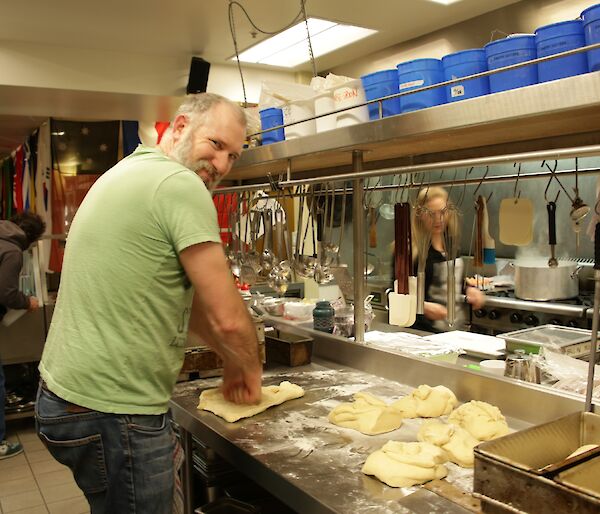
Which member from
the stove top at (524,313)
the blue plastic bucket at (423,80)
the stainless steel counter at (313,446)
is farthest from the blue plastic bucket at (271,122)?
the stove top at (524,313)

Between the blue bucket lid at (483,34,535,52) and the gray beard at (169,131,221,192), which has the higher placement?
the blue bucket lid at (483,34,535,52)

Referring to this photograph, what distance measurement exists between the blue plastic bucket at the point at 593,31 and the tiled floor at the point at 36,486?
2.88 m

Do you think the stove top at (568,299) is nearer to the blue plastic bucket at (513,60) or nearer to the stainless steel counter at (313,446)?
the stainless steel counter at (313,446)

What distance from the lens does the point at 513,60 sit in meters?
1.36

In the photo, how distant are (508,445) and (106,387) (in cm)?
87

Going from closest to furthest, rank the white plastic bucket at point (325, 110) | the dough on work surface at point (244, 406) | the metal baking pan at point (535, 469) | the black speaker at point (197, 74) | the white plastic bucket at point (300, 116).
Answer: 1. the metal baking pan at point (535, 469)
2. the dough on work surface at point (244, 406)
3. the white plastic bucket at point (325, 110)
4. the white plastic bucket at point (300, 116)
5. the black speaker at point (197, 74)

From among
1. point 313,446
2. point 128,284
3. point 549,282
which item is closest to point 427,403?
point 313,446

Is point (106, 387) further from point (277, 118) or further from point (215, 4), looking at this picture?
point (215, 4)

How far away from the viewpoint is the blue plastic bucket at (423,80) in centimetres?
158

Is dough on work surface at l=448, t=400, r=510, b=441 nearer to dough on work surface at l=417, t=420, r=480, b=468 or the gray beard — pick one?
dough on work surface at l=417, t=420, r=480, b=468

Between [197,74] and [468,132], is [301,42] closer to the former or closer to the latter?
[197,74]

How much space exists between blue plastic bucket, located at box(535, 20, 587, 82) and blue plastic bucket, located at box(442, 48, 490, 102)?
0.16 meters

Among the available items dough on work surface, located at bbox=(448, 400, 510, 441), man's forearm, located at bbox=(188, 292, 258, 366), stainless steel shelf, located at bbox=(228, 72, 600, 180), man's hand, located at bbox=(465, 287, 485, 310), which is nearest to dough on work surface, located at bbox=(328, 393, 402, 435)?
dough on work surface, located at bbox=(448, 400, 510, 441)

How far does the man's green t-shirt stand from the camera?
1.30 meters
